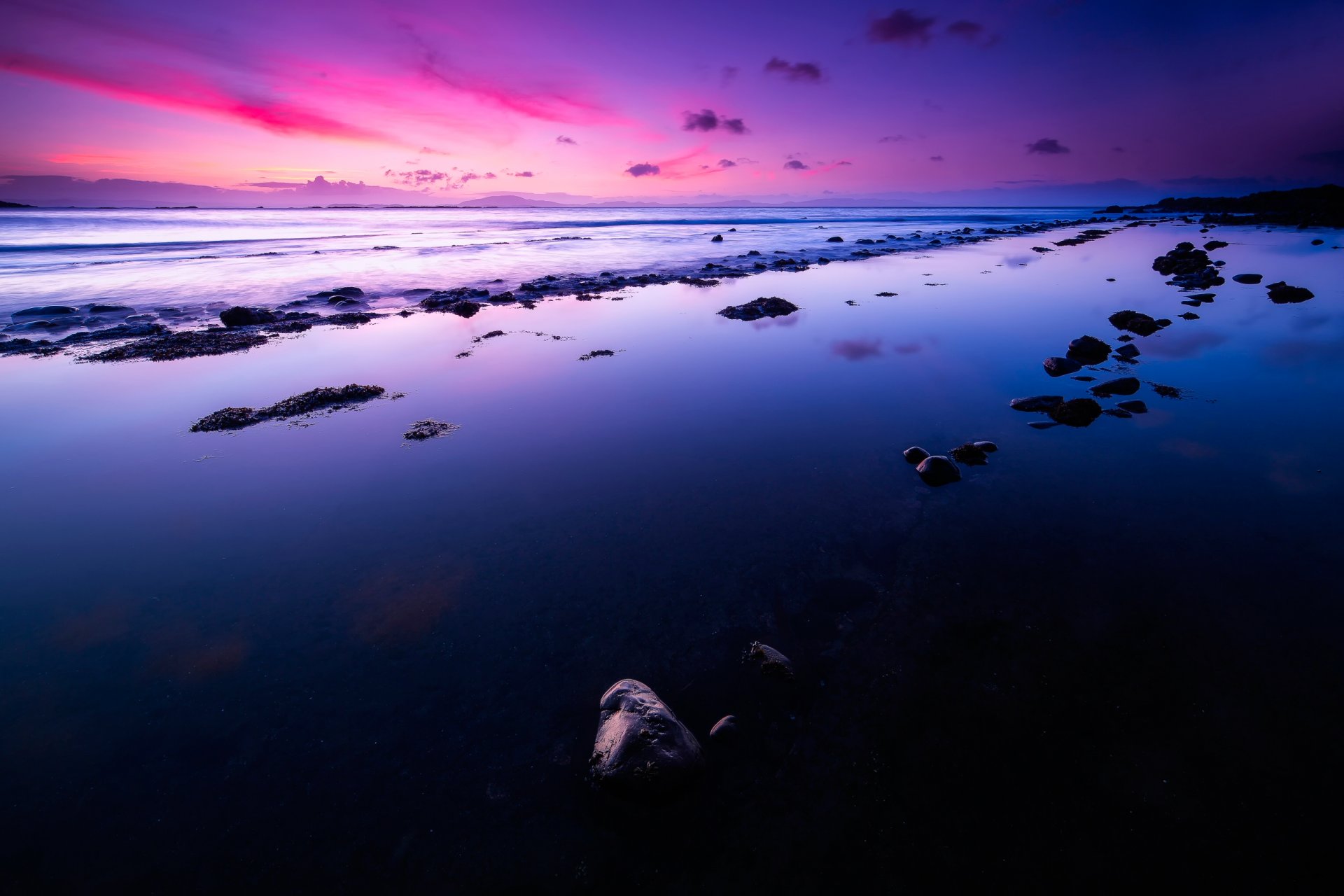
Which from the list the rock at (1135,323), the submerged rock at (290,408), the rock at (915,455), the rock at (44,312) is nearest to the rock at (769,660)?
the rock at (915,455)

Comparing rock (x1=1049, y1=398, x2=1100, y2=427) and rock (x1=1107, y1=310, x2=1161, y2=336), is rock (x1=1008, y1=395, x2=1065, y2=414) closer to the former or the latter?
rock (x1=1049, y1=398, x2=1100, y2=427)

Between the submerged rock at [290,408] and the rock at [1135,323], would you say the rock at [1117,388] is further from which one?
the submerged rock at [290,408]

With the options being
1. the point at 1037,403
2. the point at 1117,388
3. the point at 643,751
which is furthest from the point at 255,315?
the point at 1117,388

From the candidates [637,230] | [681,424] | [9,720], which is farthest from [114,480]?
[637,230]

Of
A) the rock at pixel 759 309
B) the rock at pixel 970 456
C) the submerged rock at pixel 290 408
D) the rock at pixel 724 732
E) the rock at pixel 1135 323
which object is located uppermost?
the rock at pixel 759 309

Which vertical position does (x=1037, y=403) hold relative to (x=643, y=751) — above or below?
above

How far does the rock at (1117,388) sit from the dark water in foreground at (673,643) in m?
1.23

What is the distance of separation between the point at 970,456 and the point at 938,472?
1.13m

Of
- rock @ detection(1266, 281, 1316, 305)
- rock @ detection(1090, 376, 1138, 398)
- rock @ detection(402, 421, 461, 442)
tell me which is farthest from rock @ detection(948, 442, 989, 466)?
rock @ detection(1266, 281, 1316, 305)

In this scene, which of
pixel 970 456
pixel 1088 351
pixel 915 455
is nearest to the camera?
pixel 970 456

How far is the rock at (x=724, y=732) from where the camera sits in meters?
4.60

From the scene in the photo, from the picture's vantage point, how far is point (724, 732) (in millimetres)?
4625

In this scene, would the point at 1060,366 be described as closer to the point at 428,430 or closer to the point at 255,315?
the point at 428,430

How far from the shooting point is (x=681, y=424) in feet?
35.8
